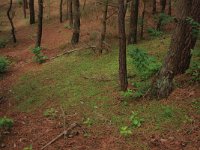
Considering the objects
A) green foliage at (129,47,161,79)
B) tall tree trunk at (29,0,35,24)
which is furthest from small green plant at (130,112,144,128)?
tall tree trunk at (29,0,35,24)

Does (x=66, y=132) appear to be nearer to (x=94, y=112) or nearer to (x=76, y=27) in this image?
(x=94, y=112)

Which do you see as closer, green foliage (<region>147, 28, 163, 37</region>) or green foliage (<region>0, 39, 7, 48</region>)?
green foliage (<region>147, 28, 163, 37</region>)

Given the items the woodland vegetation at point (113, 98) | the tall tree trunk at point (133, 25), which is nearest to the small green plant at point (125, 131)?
the woodland vegetation at point (113, 98)

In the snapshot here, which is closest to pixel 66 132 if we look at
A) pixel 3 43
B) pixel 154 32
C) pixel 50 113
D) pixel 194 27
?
pixel 50 113

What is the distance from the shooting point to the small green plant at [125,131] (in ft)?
28.1

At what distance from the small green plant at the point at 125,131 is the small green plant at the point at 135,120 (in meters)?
0.23

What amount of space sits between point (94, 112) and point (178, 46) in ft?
11.5

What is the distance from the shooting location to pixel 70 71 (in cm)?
1591

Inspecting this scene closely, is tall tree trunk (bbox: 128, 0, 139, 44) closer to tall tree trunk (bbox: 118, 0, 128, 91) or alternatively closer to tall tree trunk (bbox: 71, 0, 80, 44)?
tall tree trunk (bbox: 71, 0, 80, 44)

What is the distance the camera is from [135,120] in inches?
356

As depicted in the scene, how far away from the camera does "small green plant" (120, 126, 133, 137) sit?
28.1 feet

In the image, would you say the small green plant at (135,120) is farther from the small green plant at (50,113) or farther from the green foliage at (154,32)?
the green foliage at (154,32)

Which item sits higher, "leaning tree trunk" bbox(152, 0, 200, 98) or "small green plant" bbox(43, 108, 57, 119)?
"leaning tree trunk" bbox(152, 0, 200, 98)

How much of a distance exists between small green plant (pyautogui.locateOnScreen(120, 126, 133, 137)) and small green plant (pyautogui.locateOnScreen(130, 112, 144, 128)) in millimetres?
232
